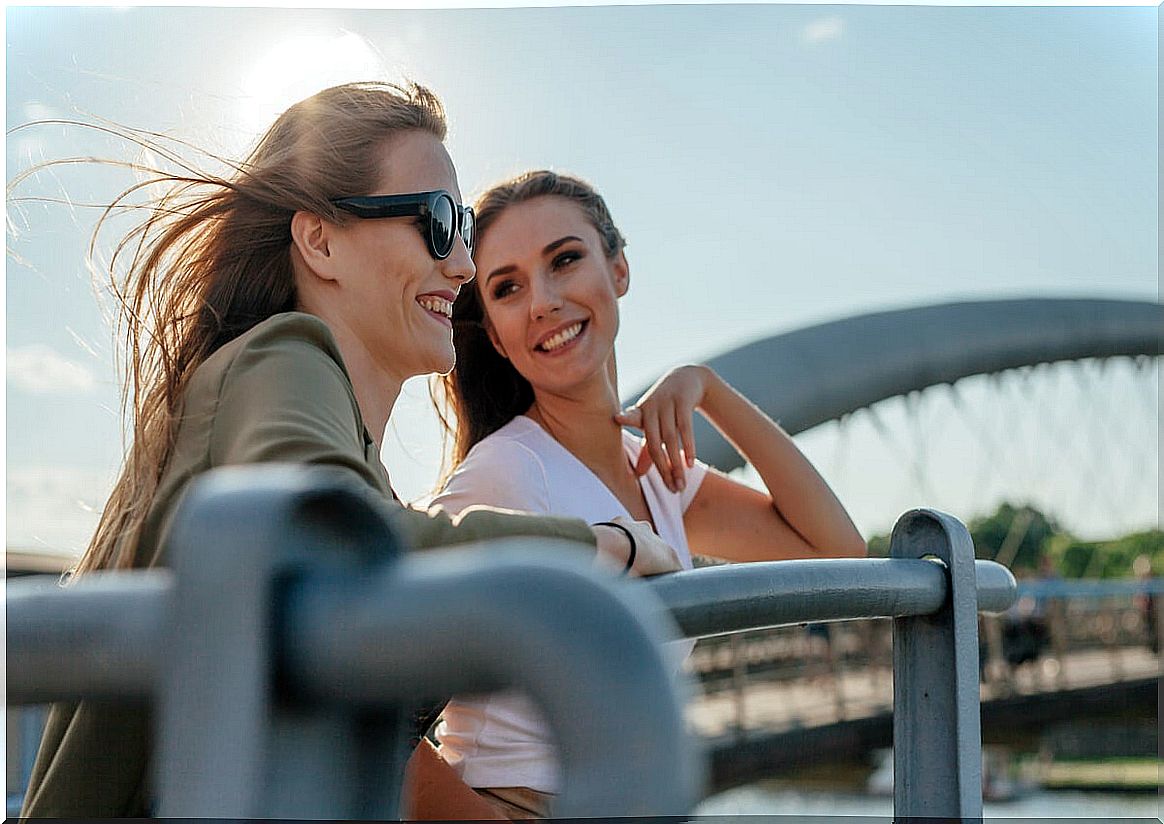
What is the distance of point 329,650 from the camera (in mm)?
297

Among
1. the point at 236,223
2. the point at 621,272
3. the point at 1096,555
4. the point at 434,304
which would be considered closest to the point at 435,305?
the point at 434,304

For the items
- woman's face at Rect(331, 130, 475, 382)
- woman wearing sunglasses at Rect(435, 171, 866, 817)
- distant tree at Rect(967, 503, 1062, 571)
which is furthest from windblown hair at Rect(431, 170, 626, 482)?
distant tree at Rect(967, 503, 1062, 571)

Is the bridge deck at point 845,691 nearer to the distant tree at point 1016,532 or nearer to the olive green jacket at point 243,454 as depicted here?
the olive green jacket at point 243,454

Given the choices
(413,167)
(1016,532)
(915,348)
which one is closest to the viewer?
(413,167)

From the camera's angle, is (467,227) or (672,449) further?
(672,449)

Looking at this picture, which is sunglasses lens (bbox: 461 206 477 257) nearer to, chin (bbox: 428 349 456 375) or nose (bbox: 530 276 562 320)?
chin (bbox: 428 349 456 375)

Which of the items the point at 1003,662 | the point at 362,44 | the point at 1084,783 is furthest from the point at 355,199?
the point at 1084,783

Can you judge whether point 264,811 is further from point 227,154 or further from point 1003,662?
point 1003,662

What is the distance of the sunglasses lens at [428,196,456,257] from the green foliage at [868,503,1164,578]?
4529 cm

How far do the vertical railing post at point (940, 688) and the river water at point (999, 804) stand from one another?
14.5 metres

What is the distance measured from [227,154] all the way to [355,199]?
20 centimetres

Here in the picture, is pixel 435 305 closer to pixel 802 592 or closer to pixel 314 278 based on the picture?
pixel 314 278

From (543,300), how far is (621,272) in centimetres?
32

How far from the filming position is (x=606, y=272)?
2709mm
